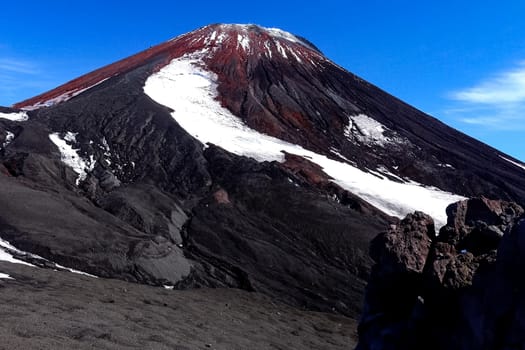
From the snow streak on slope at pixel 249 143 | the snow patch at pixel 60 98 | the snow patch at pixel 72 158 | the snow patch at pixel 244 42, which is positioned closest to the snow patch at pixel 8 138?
the snow patch at pixel 72 158

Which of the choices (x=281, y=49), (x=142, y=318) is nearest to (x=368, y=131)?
(x=281, y=49)

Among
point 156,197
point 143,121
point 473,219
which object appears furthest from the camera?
point 143,121

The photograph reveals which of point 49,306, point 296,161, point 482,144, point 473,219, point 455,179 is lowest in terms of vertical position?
point 49,306

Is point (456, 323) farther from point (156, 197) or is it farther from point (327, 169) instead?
point (327, 169)

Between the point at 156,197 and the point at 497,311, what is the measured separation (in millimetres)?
19806

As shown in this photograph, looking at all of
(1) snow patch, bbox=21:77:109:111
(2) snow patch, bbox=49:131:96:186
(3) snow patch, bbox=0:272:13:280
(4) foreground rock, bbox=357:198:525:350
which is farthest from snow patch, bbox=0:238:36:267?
(1) snow patch, bbox=21:77:109:111

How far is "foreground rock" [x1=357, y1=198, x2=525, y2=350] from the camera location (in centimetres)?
688

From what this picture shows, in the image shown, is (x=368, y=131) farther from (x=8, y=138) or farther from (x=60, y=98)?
(x=60, y=98)

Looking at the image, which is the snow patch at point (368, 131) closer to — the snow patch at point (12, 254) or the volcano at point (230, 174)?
the volcano at point (230, 174)

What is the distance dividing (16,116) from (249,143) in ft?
51.9

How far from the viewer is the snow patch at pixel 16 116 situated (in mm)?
33656

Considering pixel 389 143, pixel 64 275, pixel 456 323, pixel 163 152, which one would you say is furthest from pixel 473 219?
pixel 389 143

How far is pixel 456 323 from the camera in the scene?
7.71 meters

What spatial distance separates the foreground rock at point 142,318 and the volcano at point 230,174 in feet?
4.39
